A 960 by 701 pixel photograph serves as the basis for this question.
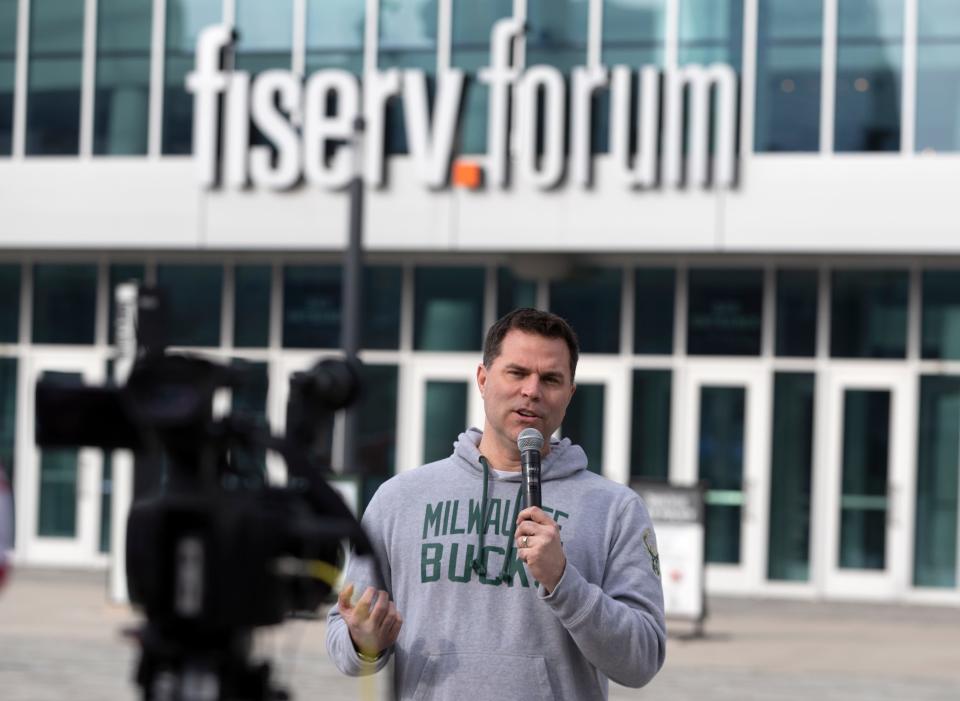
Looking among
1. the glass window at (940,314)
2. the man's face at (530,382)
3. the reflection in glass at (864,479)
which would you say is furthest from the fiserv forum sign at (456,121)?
the man's face at (530,382)

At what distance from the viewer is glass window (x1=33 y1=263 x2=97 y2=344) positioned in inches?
792

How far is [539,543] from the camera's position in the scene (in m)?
3.12

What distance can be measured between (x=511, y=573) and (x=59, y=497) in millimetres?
17301

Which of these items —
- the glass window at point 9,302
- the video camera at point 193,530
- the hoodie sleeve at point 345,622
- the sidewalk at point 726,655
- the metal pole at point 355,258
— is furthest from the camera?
the glass window at point 9,302

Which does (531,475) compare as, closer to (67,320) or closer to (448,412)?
(448,412)

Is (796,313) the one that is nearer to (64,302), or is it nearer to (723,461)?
(723,461)

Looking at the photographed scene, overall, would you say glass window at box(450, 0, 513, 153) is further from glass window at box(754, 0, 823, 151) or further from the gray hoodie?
the gray hoodie

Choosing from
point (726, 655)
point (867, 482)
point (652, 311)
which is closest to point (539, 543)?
point (726, 655)

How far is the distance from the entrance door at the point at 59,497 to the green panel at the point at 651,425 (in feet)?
18.5

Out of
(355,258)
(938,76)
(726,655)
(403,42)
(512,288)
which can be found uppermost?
(403,42)

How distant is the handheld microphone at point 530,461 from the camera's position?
133 inches

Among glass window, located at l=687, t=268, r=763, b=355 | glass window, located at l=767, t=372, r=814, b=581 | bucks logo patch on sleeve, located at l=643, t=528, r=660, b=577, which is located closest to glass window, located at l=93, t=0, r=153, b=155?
glass window, located at l=687, t=268, r=763, b=355

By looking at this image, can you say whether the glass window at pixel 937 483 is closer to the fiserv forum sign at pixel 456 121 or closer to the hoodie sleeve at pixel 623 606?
the fiserv forum sign at pixel 456 121

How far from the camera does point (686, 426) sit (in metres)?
18.5
